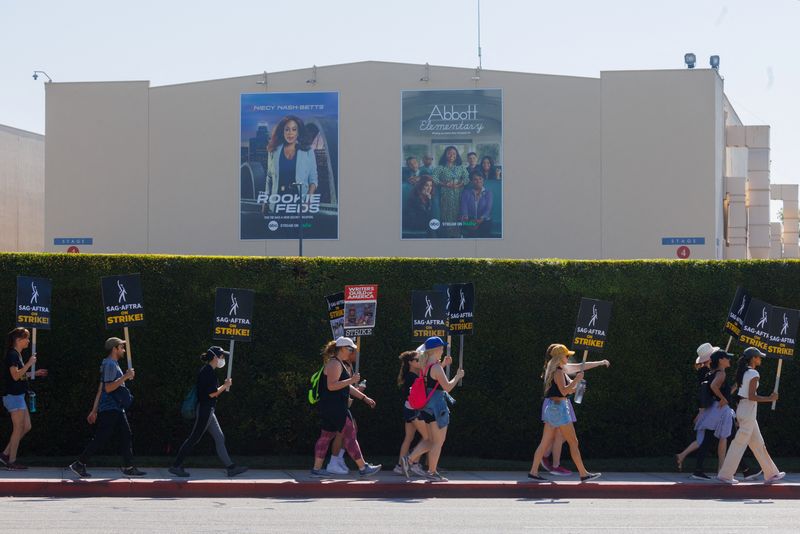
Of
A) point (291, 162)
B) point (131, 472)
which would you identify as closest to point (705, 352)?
point (131, 472)

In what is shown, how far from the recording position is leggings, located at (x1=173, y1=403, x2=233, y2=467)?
1364 cm

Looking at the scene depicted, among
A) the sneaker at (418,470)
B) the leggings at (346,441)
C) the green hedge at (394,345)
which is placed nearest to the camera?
the leggings at (346,441)

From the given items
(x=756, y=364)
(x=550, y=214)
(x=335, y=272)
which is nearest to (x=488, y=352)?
(x=335, y=272)

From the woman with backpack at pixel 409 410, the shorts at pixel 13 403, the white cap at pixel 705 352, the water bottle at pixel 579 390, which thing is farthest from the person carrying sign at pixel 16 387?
the white cap at pixel 705 352

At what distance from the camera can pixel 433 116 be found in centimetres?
3575

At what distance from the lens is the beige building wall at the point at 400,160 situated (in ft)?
117

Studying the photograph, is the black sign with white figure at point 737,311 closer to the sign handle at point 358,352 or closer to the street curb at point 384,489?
the street curb at point 384,489

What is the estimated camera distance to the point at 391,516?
11312 mm

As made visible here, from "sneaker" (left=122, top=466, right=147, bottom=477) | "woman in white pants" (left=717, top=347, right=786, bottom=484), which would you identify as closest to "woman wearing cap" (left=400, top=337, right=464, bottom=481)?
"sneaker" (left=122, top=466, right=147, bottom=477)

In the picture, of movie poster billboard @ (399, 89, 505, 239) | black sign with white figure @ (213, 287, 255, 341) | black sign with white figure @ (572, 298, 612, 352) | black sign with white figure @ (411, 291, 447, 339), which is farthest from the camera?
movie poster billboard @ (399, 89, 505, 239)

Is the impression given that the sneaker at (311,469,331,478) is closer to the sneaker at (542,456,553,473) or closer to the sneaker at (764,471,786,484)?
the sneaker at (542,456,553,473)

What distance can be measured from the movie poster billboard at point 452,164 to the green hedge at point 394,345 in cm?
1979

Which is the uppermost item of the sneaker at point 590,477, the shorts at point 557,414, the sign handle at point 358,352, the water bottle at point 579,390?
the sign handle at point 358,352

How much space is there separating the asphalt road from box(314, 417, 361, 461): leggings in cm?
116
